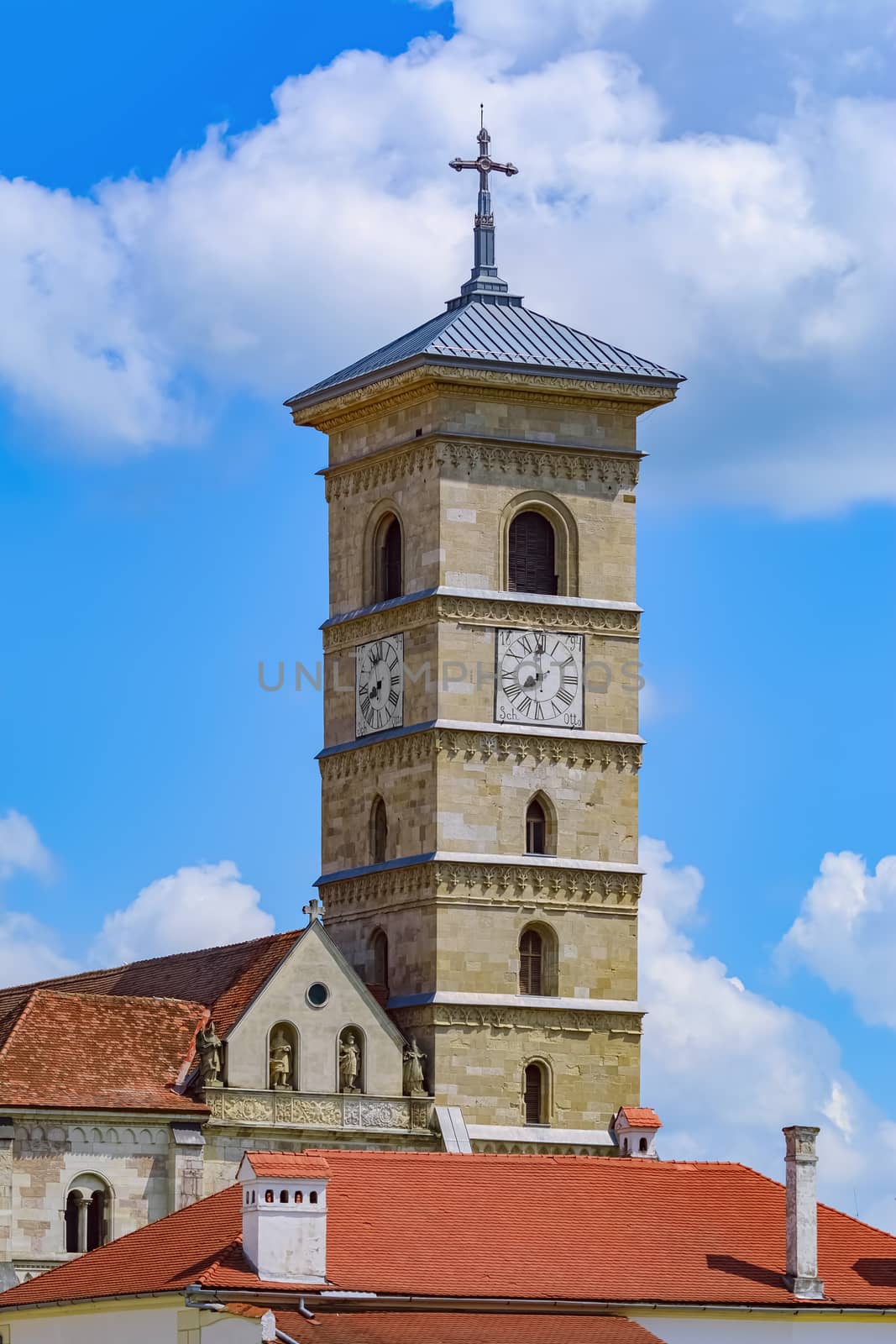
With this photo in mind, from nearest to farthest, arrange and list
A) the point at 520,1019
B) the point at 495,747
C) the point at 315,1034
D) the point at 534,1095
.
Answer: the point at 315,1034
the point at 520,1019
the point at 534,1095
the point at 495,747

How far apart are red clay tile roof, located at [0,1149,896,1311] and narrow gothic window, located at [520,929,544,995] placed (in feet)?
31.1

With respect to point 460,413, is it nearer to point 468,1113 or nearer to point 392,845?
point 392,845

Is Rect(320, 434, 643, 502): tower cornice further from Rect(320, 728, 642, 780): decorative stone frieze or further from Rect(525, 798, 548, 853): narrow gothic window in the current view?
Rect(525, 798, 548, 853): narrow gothic window

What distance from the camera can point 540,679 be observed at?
77312 millimetres

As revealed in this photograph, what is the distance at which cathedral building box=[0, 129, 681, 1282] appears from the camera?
7331cm

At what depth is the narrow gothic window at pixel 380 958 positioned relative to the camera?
7725 cm

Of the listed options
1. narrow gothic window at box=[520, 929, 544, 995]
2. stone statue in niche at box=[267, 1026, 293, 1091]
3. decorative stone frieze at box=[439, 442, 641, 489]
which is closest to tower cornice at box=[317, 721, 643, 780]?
narrow gothic window at box=[520, 929, 544, 995]

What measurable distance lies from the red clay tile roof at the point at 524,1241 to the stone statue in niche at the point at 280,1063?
7963 mm

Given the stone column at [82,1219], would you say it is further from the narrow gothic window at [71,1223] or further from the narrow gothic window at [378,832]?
the narrow gothic window at [378,832]

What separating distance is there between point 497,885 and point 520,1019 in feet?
8.76

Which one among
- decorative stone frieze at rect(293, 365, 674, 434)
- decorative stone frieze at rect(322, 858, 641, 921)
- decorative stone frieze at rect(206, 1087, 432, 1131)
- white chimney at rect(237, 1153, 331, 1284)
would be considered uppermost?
decorative stone frieze at rect(293, 365, 674, 434)

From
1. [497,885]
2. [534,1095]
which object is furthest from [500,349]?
[534,1095]

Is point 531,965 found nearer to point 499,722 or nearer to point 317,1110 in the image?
point 499,722

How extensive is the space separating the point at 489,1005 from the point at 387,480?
36.4 ft
